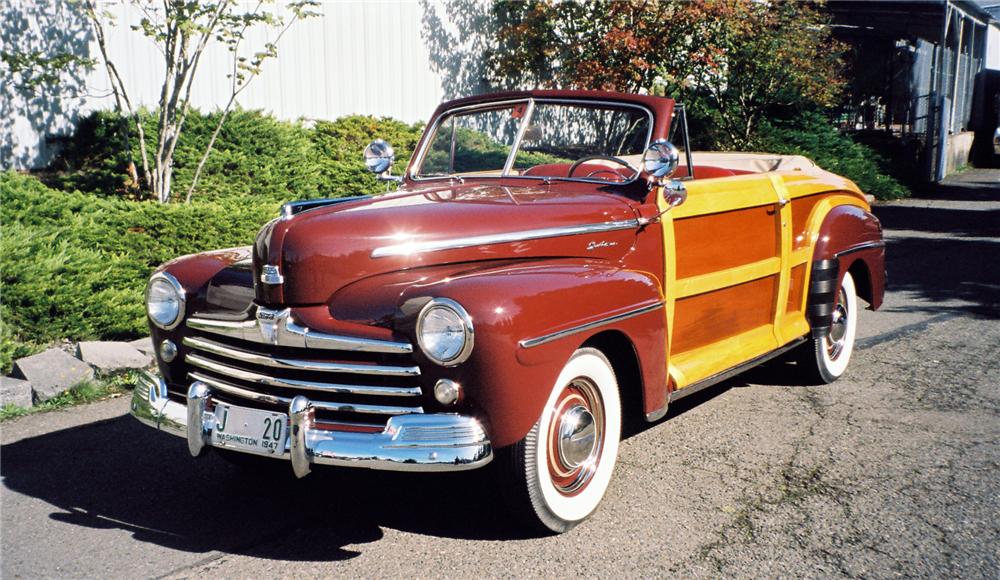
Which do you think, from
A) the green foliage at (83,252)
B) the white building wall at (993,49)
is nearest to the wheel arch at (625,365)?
the green foliage at (83,252)

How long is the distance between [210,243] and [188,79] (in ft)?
7.86

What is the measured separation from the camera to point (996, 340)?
6242mm

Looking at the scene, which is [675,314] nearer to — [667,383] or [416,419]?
[667,383]

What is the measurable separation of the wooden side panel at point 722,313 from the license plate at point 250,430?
6.11ft

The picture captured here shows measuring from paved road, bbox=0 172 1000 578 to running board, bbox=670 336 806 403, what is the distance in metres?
0.30

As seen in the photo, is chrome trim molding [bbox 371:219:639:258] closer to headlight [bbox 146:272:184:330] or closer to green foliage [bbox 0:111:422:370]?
headlight [bbox 146:272:184:330]

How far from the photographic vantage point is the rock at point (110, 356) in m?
5.57

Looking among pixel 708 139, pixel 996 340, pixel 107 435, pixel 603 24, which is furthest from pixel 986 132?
pixel 107 435

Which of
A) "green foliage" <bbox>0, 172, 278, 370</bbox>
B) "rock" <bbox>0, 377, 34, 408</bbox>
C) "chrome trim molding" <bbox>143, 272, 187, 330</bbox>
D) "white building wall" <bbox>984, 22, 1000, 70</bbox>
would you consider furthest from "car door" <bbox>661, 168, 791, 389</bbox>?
"white building wall" <bbox>984, 22, 1000, 70</bbox>

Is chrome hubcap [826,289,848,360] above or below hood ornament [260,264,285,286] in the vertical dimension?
below

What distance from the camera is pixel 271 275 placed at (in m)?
3.42

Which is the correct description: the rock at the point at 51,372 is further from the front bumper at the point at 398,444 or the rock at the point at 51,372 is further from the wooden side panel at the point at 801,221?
the wooden side panel at the point at 801,221

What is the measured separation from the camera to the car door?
422 cm

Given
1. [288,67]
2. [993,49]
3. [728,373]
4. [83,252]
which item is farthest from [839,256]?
[993,49]
